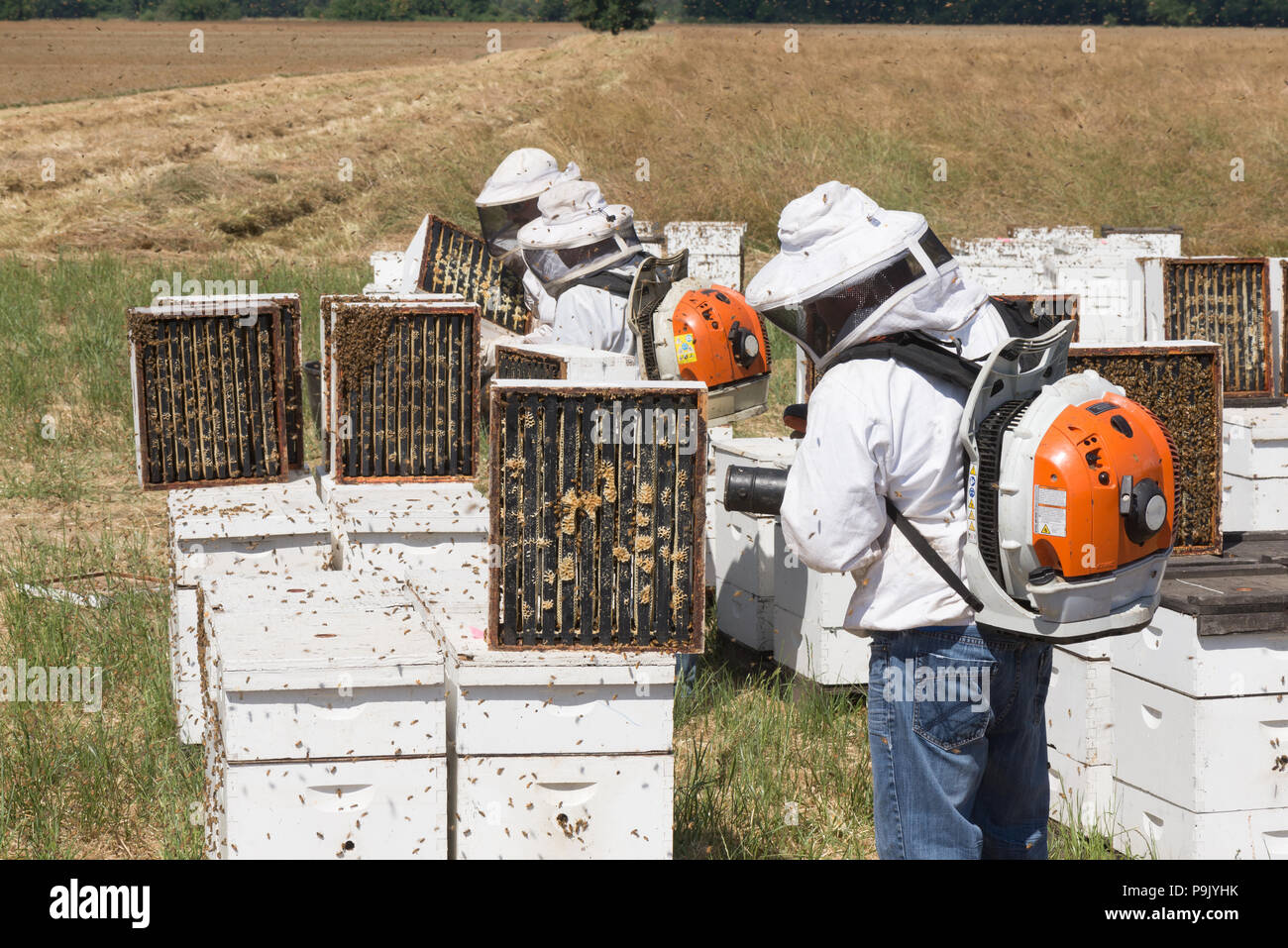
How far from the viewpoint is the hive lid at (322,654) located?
3.02 meters

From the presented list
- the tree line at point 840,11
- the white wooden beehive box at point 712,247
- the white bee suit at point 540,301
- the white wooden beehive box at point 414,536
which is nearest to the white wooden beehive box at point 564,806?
the white wooden beehive box at point 414,536

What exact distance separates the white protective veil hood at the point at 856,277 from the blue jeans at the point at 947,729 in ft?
2.18

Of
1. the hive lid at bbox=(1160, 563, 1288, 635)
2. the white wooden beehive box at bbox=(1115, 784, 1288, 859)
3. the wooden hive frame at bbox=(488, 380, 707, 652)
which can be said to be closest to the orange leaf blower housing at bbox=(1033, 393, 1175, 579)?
the hive lid at bbox=(1160, 563, 1288, 635)

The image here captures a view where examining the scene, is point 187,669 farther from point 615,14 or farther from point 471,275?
point 615,14

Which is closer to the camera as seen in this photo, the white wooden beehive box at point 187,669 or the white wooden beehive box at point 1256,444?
the white wooden beehive box at point 187,669

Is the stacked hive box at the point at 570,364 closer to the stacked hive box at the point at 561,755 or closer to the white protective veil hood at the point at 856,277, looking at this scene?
the stacked hive box at the point at 561,755

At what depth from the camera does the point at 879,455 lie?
270cm

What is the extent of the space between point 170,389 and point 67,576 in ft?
5.44

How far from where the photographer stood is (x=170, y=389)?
16.9ft

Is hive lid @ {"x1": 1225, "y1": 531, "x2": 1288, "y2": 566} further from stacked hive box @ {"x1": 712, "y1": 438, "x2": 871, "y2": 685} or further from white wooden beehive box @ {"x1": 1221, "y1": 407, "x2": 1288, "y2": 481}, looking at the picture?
stacked hive box @ {"x1": 712, "y1": 438, "x2": 871, "y2": 685}

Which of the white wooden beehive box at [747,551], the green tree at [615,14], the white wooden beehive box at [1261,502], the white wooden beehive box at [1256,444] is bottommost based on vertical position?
the white wooden beehive box at [747,551]

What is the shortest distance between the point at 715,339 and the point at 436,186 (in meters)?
15.7

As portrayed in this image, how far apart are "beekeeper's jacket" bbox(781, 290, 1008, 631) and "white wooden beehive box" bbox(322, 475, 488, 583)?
1.90 meters
